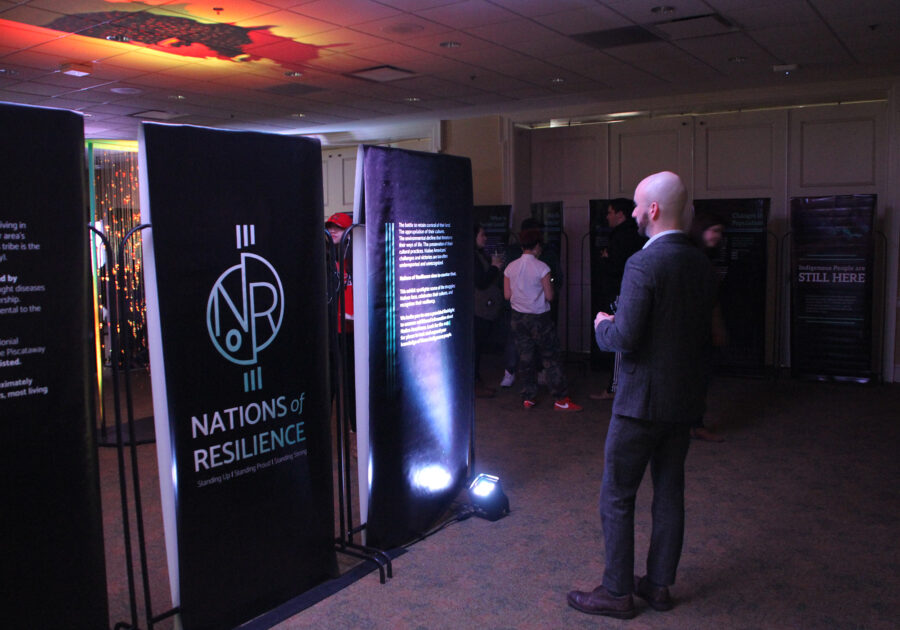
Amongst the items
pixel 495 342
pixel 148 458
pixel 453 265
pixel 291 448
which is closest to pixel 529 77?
pixel 495 342

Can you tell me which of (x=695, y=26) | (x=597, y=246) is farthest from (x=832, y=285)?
(x=695, y=26)

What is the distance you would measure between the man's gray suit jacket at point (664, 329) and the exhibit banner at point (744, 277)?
16.7 feet

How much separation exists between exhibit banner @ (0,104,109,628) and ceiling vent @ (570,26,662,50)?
4602 mm

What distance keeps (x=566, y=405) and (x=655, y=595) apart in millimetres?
3230

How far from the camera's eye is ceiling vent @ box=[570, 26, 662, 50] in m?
5.67

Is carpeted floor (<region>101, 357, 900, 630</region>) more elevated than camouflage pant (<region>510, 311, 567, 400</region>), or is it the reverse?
camouflage pant (<region>510, 311, 567, 400</region>)

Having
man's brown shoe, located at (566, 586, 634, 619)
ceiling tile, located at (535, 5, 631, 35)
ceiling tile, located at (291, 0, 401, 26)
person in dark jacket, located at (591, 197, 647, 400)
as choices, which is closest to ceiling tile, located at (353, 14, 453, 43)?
ceiling tile, located at (291, 0, 401, 26)

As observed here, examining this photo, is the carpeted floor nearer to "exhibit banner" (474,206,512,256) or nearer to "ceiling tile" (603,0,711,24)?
"ceiling tile" (603,0,711,24)

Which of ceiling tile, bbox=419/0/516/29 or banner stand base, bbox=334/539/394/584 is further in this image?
ceiling tile, bbox=419/0/516/29

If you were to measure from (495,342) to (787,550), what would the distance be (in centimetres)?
584

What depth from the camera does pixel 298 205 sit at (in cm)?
278

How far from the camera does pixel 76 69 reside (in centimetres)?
702

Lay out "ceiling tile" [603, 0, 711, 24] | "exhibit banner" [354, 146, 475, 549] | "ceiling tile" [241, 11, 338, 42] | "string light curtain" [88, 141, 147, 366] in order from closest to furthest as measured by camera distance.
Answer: "exhibit banner" [354, 146, 475, 549] < "ceiling tile" [603, 0, 711, 24] < "ceiling tile" [241, 11, 338, 42] < "string light curtain" [88, 141, 147, 366]

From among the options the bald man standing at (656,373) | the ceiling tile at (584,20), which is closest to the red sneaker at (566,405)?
the ceiling tile at (584,20)
